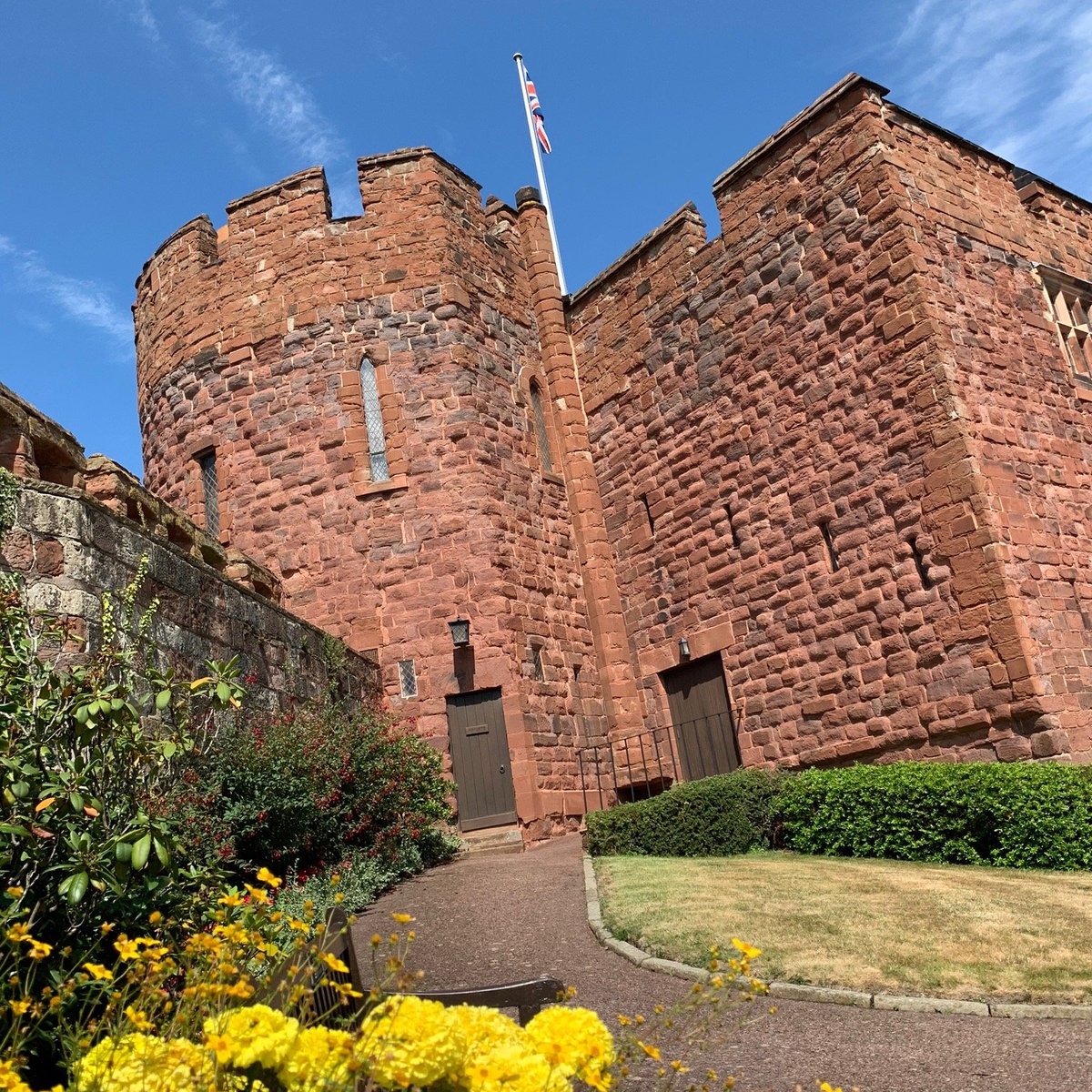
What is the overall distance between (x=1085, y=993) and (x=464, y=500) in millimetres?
10181

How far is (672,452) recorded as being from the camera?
48.6 ft

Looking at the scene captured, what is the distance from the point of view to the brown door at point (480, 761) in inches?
521

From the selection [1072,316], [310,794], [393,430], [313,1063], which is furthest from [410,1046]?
[1072,316]

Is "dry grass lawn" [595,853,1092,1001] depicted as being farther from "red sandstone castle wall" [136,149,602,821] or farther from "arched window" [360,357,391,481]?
"arched window" [360,357,391,481]

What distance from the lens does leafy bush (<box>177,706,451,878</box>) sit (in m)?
8.12

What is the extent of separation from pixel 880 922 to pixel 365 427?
10243 mm

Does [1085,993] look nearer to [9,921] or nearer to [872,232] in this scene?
[9,921]

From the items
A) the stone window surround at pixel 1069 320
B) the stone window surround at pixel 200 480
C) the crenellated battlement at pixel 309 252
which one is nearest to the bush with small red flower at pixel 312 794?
the stone window surround at pixel 200 480

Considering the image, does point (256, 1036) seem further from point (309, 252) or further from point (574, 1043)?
point (309, 252)

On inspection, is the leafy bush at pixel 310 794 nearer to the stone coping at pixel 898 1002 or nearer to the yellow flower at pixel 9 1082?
the stone coping at pixel 898 1002

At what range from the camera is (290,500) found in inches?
583

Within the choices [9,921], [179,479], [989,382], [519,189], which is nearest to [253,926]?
[9,921]

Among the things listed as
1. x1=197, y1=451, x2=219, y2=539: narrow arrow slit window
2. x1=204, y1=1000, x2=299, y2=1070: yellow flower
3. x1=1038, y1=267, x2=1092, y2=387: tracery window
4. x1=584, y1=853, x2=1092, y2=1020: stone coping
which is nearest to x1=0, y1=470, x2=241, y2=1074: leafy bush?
x1=204, y1=1000, x2=299, y2=1070: yellow flower

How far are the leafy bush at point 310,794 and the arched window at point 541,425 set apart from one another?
5206 mm
